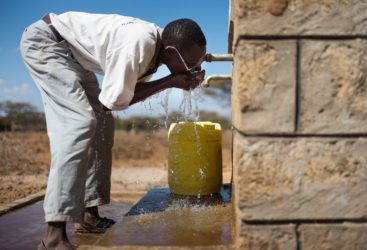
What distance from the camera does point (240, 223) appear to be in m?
1.68

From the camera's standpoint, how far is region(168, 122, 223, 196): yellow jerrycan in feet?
10.4

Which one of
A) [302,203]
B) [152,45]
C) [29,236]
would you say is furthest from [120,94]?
[29,236]

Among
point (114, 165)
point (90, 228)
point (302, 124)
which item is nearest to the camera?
point (302, 124)


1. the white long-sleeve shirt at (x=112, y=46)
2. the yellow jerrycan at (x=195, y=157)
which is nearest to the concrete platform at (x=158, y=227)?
the yellow jerrycan at (x=195, y=157)

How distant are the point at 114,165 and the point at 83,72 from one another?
12085 mm

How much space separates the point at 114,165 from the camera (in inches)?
567

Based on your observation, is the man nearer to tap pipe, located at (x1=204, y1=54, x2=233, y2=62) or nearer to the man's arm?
the man's arm

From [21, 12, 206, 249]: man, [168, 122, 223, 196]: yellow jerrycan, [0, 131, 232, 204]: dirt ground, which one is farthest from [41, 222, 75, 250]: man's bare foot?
[0, 131, 232, 204]: dirt ground

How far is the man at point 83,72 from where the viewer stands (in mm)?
2043

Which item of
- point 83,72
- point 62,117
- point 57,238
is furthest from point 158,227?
point 83,72

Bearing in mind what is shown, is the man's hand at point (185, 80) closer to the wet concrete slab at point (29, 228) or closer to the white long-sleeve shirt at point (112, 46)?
the white long-sleeve shirt at point (112, 46)

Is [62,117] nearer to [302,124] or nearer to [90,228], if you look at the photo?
[90,228]

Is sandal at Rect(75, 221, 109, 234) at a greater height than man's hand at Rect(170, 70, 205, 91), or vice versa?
man's hand at Rect(170, 70, 205, 91)

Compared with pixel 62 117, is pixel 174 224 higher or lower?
lower
